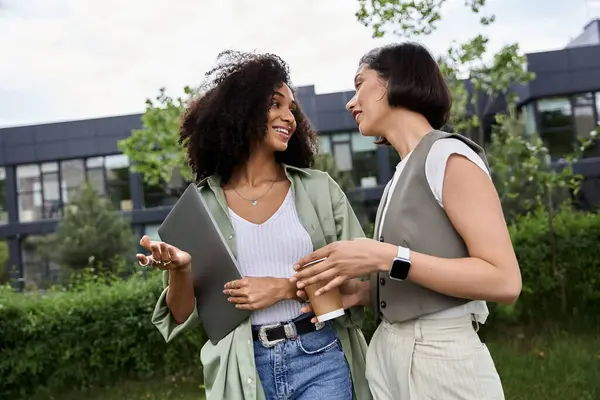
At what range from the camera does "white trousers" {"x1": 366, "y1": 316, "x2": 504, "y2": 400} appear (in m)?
1.84

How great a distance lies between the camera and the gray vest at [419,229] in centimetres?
184

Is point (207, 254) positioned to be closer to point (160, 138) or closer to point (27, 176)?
point (160, 138)

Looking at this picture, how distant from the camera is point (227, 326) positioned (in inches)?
86.7

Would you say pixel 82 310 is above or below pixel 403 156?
below

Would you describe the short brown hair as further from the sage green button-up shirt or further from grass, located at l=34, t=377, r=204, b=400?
grass, located at l=34, t=377, r=204, b=400

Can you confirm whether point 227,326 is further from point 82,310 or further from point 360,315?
point 82,310

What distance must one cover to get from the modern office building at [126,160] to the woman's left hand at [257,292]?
72.1 ft

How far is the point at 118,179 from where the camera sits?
29.9m

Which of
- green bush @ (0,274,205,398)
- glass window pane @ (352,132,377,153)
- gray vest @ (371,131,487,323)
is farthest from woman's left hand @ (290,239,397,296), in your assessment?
glass window pane @ (352,132,377,153)

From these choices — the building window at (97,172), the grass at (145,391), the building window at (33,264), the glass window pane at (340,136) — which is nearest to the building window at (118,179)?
the building window at (97,172)

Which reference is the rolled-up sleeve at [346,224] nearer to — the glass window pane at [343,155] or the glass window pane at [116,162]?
the glass window pane at [343,155]

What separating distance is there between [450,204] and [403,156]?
34 centimetres

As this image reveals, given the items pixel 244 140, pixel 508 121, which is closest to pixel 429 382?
pixel 244 140

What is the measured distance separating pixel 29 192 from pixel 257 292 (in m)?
31.7
